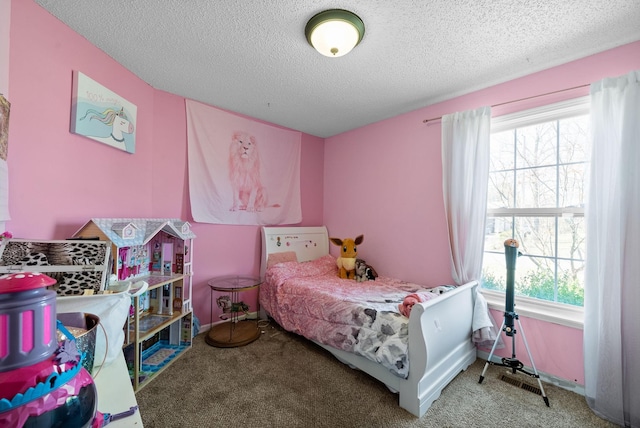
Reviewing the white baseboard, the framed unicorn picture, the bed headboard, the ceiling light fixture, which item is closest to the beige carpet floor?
the white baseboard

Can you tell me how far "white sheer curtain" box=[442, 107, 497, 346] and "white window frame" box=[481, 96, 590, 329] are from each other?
0.51ft

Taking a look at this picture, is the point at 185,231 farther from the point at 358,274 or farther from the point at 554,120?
the point at 554,120

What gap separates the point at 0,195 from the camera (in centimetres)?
131

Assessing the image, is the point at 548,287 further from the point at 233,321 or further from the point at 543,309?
the point at 233,321

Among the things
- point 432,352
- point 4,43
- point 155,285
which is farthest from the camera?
point 155,285

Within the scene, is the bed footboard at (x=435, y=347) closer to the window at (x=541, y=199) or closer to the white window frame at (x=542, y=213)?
the white window frame at (x=542, y=213)

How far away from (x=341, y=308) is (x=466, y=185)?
1.53 meters

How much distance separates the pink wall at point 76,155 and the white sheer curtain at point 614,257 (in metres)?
3.12

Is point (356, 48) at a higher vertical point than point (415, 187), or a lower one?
higher

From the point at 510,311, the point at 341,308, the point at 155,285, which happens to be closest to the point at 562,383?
the point at 510,311

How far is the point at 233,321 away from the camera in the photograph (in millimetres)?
2910

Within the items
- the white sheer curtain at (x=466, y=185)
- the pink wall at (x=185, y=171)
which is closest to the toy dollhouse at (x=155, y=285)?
the pink wall at (x=185, y=171)

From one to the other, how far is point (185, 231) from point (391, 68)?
2.17m

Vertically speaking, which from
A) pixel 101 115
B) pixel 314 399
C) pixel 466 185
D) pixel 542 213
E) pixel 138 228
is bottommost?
pixel 314 399
